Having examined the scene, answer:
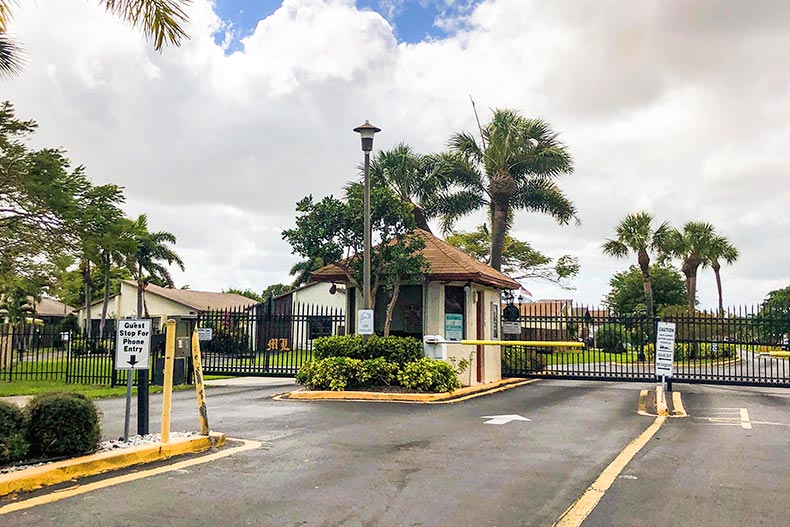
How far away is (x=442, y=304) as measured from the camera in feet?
60.3

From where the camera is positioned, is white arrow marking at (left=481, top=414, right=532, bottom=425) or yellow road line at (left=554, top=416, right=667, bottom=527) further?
white arrow marking at (left=481, top=414, right=532, bottom=425)

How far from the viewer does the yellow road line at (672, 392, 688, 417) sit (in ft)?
45.1

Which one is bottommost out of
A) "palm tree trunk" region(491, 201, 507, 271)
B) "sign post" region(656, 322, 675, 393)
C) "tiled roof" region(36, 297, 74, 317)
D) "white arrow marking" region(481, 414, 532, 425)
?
"white arrow marking" region(481, 414, 532, 425)

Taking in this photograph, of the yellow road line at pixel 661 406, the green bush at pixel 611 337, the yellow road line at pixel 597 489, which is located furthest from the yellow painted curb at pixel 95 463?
the green bush at pixel 611 337

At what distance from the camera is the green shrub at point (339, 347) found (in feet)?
55.1

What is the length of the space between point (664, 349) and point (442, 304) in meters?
5.13

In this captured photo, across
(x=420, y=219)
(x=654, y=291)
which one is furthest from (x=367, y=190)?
(x=654, y=291)

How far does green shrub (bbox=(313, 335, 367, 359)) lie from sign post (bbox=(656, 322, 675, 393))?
657 cm

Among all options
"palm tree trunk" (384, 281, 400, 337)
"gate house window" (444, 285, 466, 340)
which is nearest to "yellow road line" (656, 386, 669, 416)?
"gate house window" (444, 285, 466, 340)

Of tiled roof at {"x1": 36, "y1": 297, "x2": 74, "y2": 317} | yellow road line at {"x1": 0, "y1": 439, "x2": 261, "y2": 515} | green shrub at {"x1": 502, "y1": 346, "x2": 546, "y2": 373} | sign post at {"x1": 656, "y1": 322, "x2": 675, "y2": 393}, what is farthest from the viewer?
tiled roof at {"x1": 36, "y1": 297, "x2": 74, "y2": 317}

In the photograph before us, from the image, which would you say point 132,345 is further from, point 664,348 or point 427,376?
point 664,348

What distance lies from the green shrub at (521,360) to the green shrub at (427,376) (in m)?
6.57

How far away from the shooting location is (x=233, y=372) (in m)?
21.2

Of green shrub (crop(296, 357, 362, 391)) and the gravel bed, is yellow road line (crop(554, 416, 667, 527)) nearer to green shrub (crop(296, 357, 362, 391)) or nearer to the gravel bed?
the gravel bed
